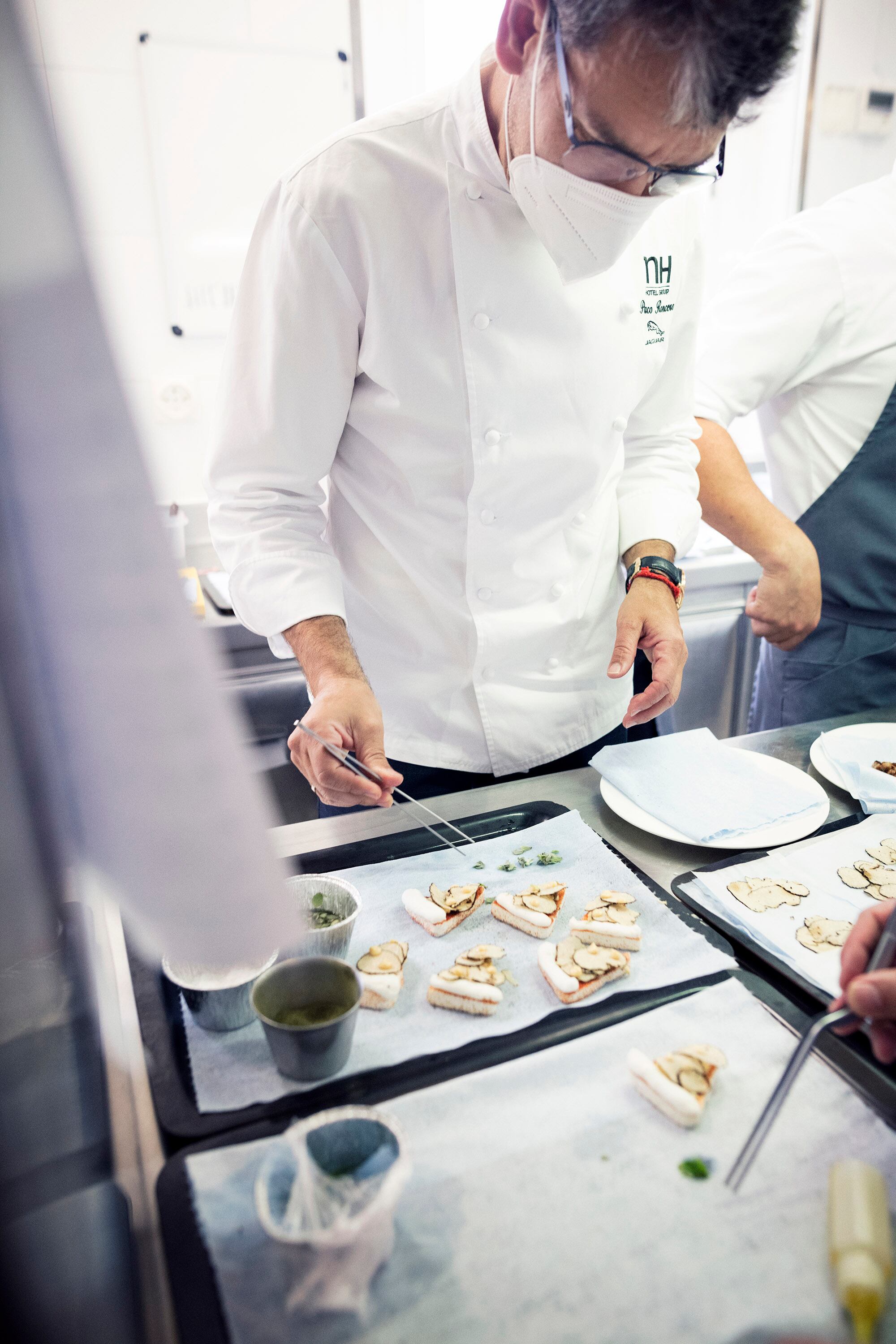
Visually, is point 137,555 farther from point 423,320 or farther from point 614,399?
point 614,399

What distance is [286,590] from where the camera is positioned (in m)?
1.18

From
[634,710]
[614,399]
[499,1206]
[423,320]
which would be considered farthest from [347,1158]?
[614,399]

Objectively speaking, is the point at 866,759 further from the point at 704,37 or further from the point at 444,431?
the point at 704,37

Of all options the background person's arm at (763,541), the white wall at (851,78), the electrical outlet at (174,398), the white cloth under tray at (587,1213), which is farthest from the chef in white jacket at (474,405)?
the white wall at (851,78)

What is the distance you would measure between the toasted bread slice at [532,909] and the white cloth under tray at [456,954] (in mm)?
A: 13

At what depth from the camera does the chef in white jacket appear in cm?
101

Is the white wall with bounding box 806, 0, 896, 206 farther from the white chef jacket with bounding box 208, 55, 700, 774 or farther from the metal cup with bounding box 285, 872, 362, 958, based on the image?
the metal cup with bounding box 285, 872, 362, 958

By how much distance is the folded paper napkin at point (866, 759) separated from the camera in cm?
126

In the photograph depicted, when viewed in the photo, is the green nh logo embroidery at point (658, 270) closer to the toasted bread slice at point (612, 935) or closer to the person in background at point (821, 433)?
the person in background at point (821, 433)

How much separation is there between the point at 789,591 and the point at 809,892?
753 mm

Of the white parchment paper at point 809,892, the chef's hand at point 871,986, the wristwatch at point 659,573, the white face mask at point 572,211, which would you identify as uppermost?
the white face mask at point 572,211

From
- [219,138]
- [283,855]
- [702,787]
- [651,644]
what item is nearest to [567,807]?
[702,787]

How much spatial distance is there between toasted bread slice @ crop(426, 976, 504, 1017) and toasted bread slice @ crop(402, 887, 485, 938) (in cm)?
10

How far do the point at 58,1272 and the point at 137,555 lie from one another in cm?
41
